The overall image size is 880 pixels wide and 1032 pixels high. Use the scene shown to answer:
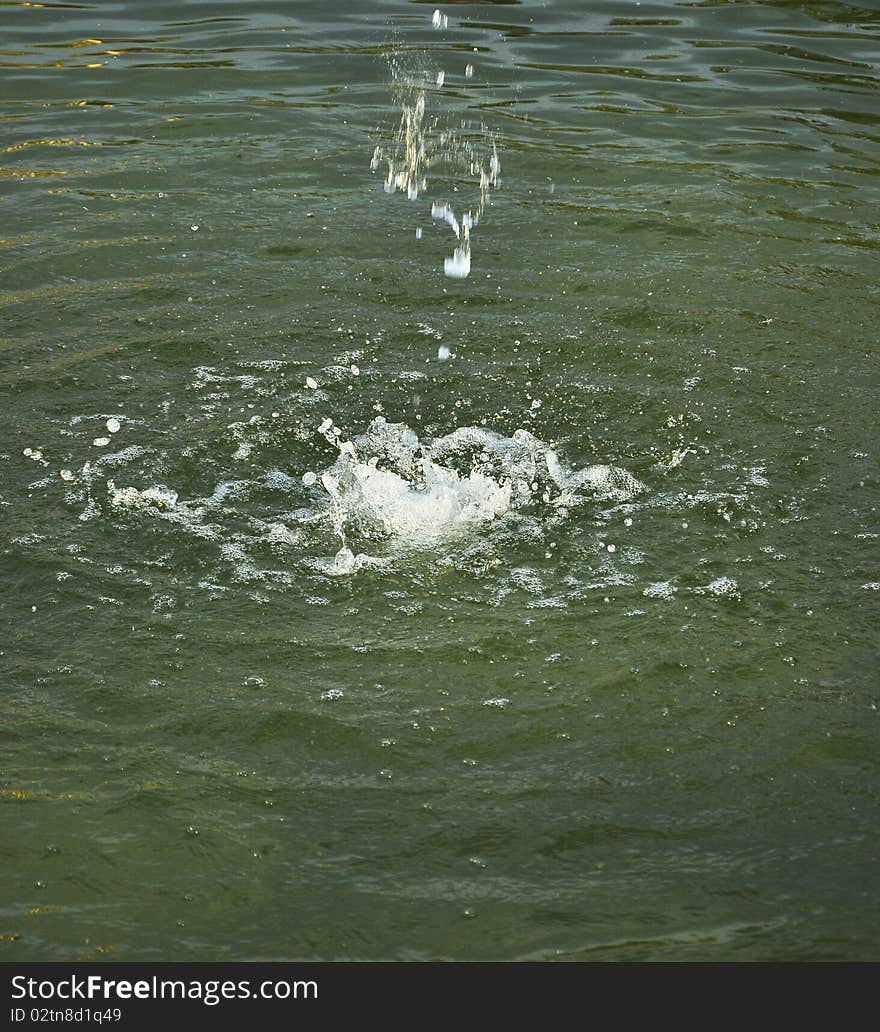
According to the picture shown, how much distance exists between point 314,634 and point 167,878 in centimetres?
108

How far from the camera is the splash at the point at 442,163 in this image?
7.51 m

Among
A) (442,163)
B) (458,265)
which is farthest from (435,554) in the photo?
(442,163)

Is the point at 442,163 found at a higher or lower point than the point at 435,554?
higher

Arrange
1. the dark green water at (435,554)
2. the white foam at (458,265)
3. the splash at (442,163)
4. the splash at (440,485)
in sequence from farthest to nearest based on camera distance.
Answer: the splash at (442,163), the white foam at (458,265), the splash at (440,485), the dark green water at (435,554)

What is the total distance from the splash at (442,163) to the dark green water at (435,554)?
0.26 ft

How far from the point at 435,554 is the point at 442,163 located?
4283mm

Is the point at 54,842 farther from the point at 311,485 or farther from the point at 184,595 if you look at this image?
the point at 311,485

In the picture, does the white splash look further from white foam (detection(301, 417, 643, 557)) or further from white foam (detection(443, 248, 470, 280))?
white foam (detection(301, 417, 643, 557))

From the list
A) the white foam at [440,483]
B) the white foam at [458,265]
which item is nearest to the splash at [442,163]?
the white foam at [458,265]

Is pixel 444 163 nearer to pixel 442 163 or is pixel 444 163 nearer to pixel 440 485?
pixel 442 163

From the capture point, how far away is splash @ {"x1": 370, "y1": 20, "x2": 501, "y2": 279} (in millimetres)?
7508

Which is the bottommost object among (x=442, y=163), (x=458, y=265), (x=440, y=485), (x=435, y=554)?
(x=435, y=554)

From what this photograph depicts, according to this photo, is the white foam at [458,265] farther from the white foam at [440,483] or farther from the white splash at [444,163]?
the white foam at [440,483]

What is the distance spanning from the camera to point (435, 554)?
4656 millimetres
